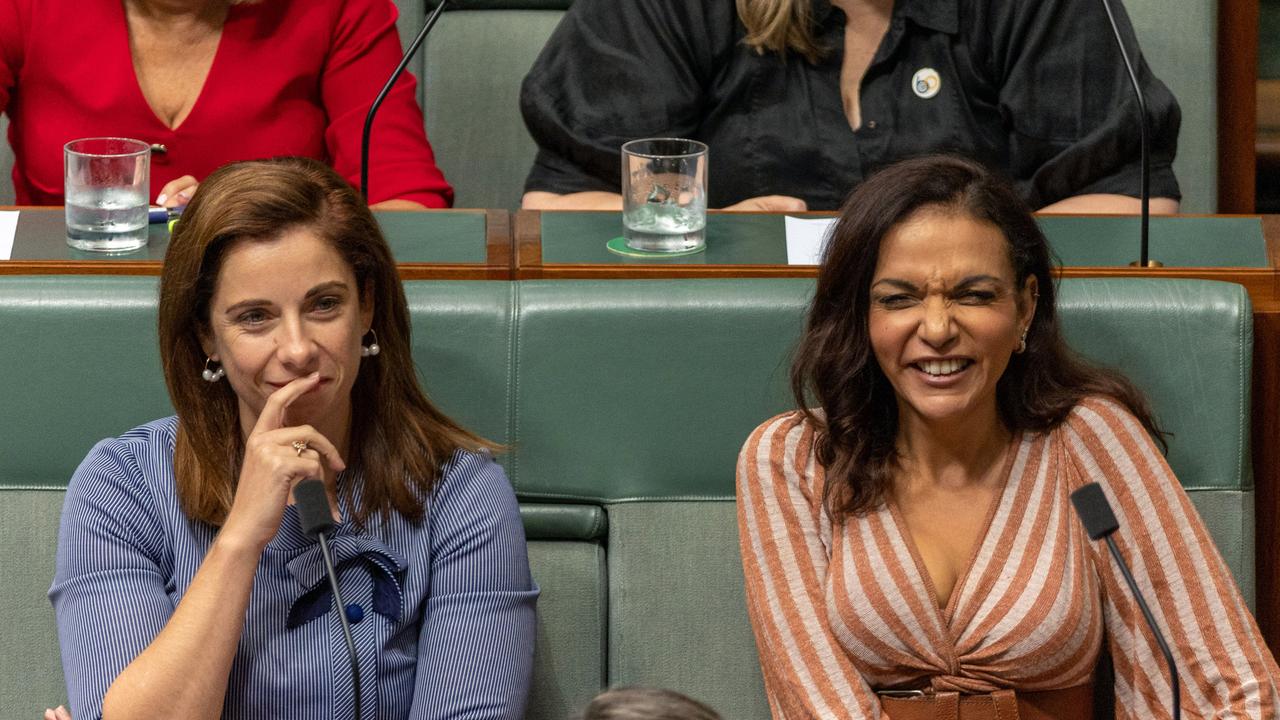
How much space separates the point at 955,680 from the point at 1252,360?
459 millimetres

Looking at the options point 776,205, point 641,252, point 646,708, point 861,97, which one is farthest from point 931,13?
point 646,708

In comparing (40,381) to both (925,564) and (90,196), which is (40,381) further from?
(925,564)

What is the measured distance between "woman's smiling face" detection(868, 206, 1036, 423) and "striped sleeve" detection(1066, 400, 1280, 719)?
0.13 metres

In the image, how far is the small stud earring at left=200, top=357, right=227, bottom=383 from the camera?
4.96ft

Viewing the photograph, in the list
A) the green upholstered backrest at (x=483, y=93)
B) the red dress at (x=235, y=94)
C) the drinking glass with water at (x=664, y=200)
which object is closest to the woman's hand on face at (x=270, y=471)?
the drinking glass with water at (x=664, y=200)

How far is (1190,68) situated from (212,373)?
6.11 ft

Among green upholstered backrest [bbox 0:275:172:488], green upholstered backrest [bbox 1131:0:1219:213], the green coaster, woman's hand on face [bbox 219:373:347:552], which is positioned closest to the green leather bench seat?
green upholstered backrest [bbox 0:275:172:488]

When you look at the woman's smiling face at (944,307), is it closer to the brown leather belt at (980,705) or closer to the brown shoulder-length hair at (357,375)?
the brown leather belt at (980,705)

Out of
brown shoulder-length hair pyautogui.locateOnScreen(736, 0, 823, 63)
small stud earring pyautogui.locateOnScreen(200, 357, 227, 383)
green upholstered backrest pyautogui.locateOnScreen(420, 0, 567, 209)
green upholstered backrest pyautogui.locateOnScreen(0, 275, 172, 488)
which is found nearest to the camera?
small stud earring pyautogui.locateOnScreen(200, 357, 227, 383)

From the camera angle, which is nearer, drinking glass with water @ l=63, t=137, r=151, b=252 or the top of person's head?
the top of person's head

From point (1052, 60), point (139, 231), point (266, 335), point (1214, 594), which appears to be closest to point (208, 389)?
point (266, 335)

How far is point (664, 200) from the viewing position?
1.80 meters

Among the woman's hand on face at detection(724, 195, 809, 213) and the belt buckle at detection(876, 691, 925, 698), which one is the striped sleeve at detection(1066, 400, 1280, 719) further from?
the woman's hand on face at detection(724, 195, 809, 213)

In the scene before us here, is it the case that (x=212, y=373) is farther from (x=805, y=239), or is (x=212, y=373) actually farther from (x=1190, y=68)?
(x=1190, y=68)
